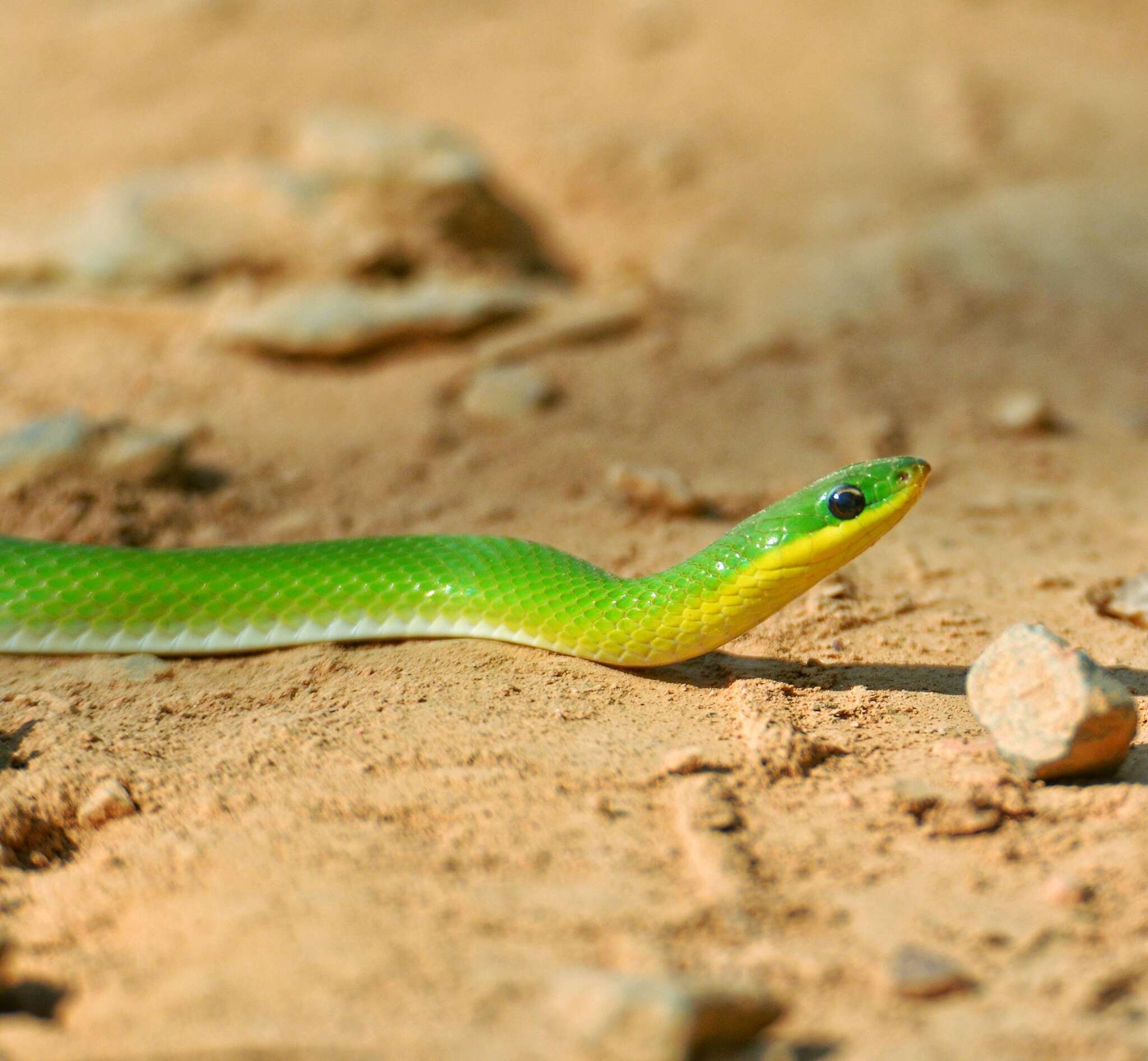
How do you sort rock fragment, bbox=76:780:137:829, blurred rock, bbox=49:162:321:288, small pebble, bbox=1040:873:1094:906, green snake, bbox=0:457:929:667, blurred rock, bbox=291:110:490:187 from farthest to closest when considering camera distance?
1. blurred rock, bbox=291:110:490:187
2. blurred rock, bbox=49:162:321:288
3. green snake, bbox=0:457:929:667
4. rock fragment, bbox=76:780:137:829
5. small pebble, bbox=1040:873:1094:906

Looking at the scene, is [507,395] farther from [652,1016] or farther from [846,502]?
[652,1016]

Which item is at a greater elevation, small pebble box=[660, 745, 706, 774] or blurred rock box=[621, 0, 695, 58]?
blurred rock box=[621, 0, 695, 58]

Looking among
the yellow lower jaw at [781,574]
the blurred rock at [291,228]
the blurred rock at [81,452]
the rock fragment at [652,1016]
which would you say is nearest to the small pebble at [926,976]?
the rock fragment at [652,1016]

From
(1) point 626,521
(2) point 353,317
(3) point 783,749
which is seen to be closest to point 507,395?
(2) point 353,317

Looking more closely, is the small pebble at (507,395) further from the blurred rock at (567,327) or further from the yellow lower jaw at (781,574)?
the yellow lower jaw at (781,574)

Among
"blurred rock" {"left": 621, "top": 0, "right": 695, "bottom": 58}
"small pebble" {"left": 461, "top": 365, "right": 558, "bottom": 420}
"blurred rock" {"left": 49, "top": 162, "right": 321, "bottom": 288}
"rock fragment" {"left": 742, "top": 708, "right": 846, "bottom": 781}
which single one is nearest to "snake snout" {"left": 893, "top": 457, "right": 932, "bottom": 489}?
"rock fragment" {"left": 742, "top": 708, "right": 846, "bottom": 781}

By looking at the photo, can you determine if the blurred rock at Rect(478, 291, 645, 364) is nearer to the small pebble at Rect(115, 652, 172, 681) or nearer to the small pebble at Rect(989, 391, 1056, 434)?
the small pebble at Rect(989, 391, 1056, 434)

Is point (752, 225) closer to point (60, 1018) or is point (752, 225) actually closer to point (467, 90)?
point (467, 90)
